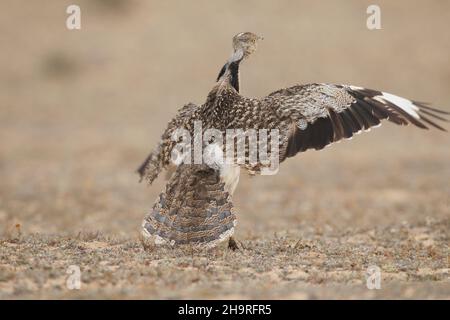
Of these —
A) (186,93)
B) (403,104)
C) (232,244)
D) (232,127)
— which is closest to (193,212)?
(232,244)

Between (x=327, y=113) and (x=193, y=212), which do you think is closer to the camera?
(x=193, y=212)

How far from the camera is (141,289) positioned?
690 centimetres

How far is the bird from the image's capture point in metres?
8.02

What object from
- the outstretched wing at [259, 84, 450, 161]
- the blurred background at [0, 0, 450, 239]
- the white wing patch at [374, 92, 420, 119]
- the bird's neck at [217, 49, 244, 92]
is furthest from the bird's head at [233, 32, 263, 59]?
the blurred background at [0, 0, 450, 239]

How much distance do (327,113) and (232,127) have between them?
3.80 ft

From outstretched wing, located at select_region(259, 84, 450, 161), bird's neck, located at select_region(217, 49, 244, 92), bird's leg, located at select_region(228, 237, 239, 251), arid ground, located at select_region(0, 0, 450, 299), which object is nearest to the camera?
arid ground, located at select_region(0, 0, 450, 299)

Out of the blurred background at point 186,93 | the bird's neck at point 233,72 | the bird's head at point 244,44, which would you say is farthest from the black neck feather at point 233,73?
the blurred background at point 186,93

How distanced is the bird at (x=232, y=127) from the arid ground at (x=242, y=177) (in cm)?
37

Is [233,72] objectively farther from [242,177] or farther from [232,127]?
[242,177]

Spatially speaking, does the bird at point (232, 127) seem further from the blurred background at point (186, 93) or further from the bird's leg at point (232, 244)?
the blurred background at point (186, 93)

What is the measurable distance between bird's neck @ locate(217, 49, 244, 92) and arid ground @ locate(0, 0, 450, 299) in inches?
81.5

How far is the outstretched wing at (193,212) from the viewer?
7953 millimetres

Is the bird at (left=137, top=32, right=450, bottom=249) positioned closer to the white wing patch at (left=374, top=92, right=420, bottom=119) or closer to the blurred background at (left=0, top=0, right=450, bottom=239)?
the white wing patch at (left=374, top=92, right=420, bottom=119)

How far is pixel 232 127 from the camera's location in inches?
334
